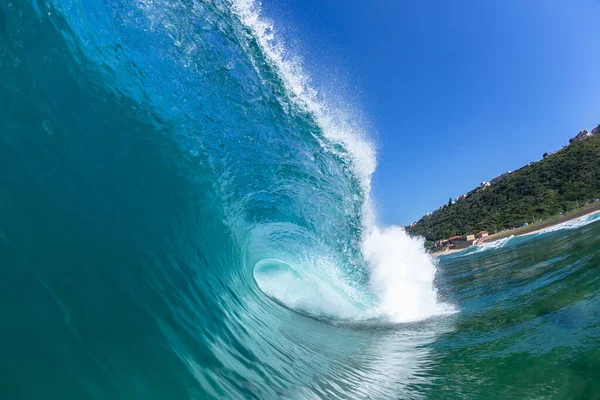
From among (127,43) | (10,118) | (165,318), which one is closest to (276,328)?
(165,318)

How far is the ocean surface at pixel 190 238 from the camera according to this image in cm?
328

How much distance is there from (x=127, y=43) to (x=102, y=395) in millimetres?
6318

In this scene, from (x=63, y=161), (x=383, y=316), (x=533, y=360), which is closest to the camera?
(x=533, y=360)

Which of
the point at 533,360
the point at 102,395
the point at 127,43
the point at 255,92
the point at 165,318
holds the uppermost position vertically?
the point at 255,92

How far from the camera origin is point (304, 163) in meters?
10.1

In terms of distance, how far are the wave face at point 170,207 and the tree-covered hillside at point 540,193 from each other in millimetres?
60278

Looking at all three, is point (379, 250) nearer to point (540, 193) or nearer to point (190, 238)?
point (190, 238)

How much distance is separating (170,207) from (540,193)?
3129 inches

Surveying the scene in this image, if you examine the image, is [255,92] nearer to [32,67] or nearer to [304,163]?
[304,163]

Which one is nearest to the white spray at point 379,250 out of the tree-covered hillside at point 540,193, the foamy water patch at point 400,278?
the foamy water patch at point 400,278

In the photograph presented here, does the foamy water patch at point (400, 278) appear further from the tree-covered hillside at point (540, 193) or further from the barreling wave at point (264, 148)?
the tree-covered hillside at point (540, 193)

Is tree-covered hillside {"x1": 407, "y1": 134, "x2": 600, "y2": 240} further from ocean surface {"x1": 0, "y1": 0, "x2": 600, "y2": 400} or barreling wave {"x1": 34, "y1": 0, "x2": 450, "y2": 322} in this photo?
ocean surface {"x1": 0, "y1": 0, "x2": 600, "y2": 400}

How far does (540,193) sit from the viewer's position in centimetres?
6794

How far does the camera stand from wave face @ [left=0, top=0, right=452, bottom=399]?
3289 millimetres
